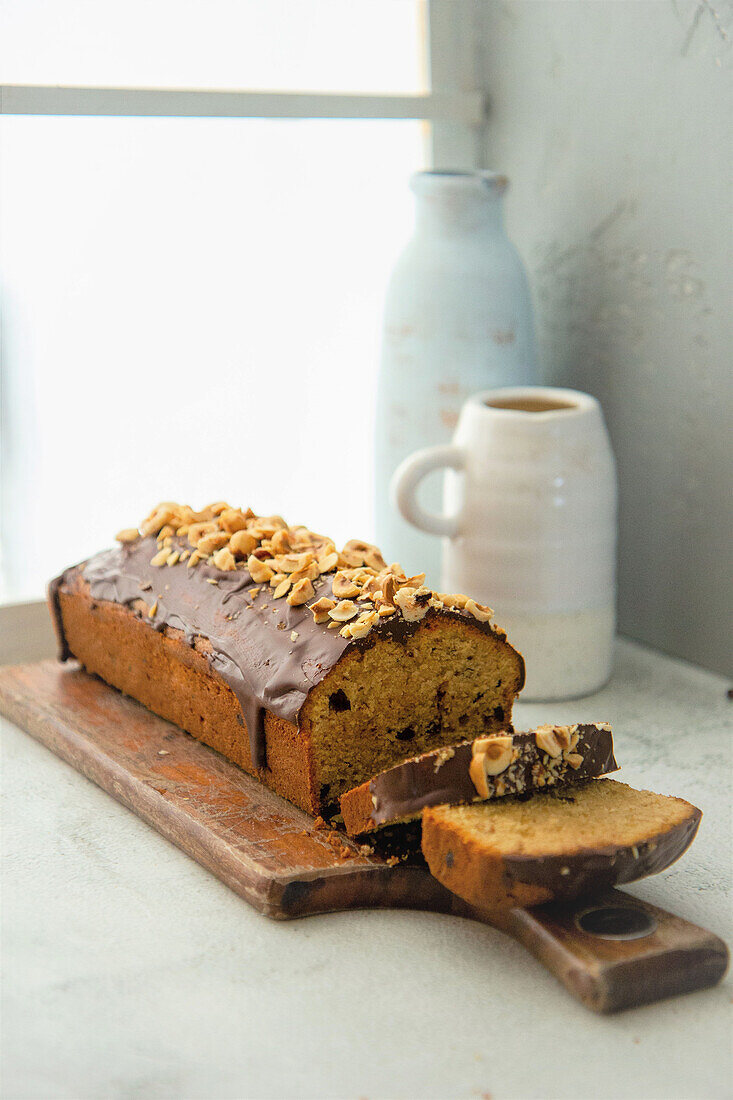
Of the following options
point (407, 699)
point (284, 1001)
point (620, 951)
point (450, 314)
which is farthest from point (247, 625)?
point (450, 314)

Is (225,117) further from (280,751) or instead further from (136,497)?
(280,751)

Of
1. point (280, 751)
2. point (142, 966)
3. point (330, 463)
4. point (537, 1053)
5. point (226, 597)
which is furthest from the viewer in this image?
point (330, 463)

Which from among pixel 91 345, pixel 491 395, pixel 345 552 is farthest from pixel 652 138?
pixel 91 345

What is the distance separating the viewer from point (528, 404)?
5.53 feet

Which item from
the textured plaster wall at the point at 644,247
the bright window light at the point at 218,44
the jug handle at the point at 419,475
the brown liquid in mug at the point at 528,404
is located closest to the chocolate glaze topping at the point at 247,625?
the jug handle at the point at 419,475

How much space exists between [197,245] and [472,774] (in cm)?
118

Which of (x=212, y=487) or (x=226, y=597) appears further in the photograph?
(x=212, y=487)

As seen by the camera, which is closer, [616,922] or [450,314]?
[616,922]

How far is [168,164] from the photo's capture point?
1.84m

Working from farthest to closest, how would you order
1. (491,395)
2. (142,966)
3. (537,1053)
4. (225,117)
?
1. (225,117)
2. (491,395)
3. (142,966)
4. (537,1053)

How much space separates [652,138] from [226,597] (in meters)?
0.95

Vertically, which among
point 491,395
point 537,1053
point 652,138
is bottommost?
point 537,1053

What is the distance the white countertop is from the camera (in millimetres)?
868

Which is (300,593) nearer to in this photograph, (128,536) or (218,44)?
(128,536)
